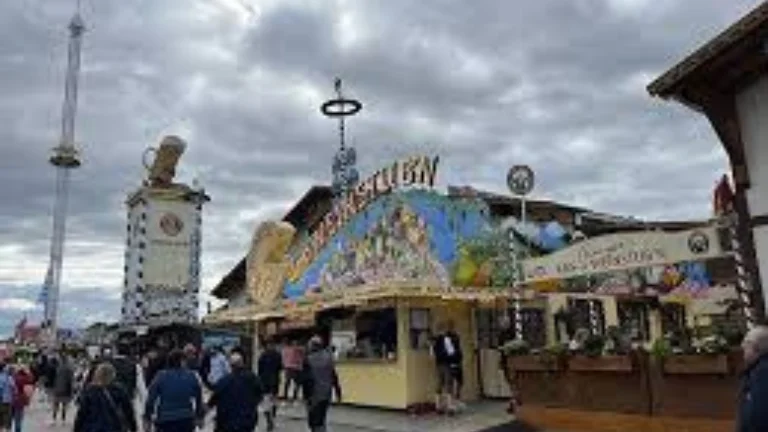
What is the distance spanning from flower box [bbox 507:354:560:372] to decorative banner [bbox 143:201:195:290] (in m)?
32.7

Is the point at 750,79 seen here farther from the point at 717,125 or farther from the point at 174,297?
the point at 174,297

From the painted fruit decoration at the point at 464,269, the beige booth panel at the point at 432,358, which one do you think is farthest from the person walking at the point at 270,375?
the painted fruit decoration at the point at 464,269

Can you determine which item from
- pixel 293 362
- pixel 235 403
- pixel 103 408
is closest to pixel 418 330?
pixel 293 362

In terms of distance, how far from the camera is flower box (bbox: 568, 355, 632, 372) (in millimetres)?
14387

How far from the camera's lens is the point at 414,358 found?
20.5 metres

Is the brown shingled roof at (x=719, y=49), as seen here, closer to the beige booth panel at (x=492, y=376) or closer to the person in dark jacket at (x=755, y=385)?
the person in dark jacket at (x=755, y=385)

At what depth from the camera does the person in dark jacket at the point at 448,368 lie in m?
19.8

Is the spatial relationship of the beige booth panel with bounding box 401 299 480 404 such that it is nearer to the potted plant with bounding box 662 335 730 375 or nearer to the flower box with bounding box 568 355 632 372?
the flower box with bounding box 568 355 632 372

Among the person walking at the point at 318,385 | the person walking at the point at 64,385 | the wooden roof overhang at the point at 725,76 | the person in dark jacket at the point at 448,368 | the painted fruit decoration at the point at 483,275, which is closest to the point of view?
the wooden roof overhang at the point at 725,76

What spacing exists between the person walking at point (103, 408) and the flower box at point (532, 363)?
7.97 meters

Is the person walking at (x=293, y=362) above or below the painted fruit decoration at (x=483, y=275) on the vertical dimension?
below

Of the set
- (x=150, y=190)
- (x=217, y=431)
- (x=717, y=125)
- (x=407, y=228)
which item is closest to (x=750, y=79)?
(x=717, y=125)

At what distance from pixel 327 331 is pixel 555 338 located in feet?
18.7

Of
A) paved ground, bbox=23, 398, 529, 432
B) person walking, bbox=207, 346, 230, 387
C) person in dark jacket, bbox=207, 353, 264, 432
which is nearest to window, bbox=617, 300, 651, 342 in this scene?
paved ground, bbox=23, 398, 529, 432
